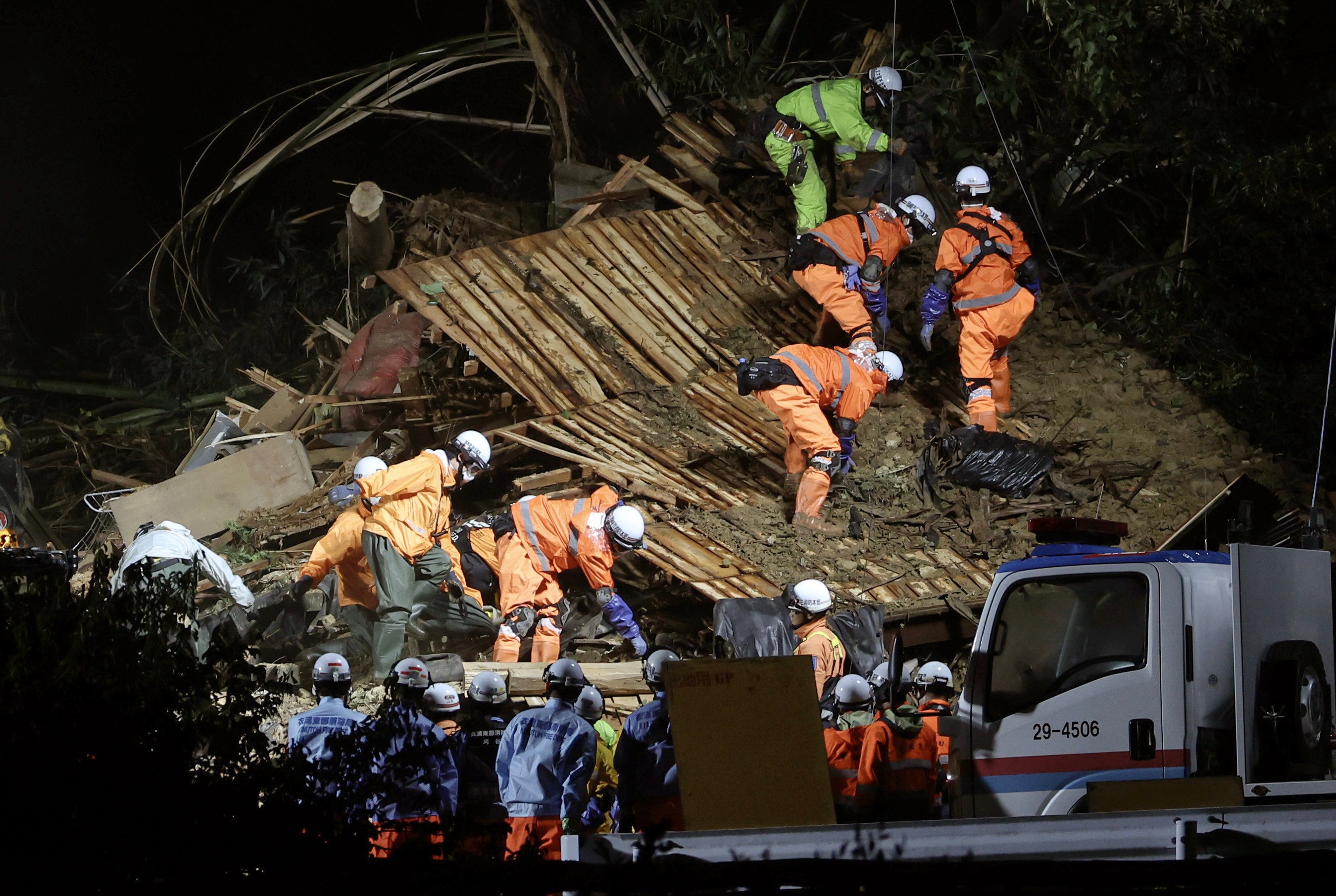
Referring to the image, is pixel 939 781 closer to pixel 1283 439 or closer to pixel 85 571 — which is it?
pixel 1283 439

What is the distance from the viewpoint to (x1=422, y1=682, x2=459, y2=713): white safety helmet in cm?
623

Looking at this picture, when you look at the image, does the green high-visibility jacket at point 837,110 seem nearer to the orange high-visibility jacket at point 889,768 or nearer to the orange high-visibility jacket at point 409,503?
the orange high-visibility jacket at point 409,503

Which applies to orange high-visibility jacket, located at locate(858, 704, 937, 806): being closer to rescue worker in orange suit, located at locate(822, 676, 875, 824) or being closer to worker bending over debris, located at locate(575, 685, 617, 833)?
rescue worker in orange suit, located at locate(822, 676, 875, 824)

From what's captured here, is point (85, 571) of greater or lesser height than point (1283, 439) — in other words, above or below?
below

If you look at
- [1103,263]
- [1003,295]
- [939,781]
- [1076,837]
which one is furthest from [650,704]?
[1103,263]

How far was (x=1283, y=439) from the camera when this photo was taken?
10.5 m

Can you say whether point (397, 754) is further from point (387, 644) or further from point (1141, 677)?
A: point (387, 644)

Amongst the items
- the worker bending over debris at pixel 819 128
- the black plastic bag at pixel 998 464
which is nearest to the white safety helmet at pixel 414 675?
the black plastic bag at pixel 998 464

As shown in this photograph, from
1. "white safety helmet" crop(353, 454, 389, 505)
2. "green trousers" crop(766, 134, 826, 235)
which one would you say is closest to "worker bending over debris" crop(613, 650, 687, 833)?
"white safety helmet" crop(353, 454, 389, 505)

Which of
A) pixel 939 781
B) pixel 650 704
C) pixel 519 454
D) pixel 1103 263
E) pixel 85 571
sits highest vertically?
pixel 1103 263

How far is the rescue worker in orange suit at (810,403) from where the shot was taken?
351 inches

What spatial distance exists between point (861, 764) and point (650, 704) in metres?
0.91

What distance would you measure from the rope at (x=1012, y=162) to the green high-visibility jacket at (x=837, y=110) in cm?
112

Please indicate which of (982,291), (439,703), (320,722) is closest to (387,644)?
(439,703)
